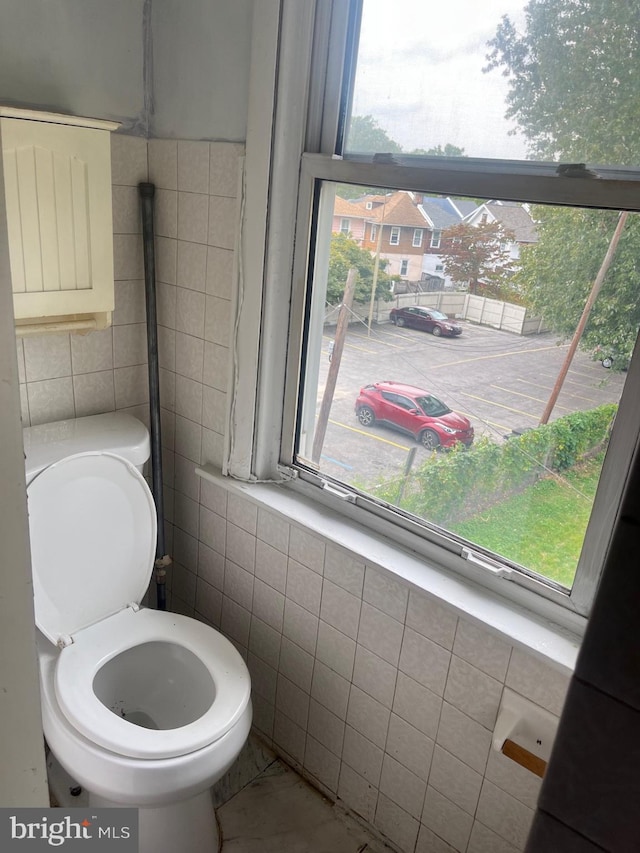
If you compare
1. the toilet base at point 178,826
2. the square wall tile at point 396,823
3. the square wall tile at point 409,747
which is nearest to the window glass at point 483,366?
the square wall tile at point 409,747

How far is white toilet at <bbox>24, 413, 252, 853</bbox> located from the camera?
126 centimetres

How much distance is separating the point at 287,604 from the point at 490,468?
2.19ft

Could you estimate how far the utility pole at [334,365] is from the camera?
1.45 m

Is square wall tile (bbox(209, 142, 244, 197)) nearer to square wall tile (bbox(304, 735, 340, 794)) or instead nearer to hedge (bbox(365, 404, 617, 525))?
hedge (bbox(365, 404, 617, 525))

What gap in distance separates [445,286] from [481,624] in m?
0.67

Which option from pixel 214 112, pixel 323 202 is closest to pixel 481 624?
pixel 323 202

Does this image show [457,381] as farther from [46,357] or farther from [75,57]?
[75,57]

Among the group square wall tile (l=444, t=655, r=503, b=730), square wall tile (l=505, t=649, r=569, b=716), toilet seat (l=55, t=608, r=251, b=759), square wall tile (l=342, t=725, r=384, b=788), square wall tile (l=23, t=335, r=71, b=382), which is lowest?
square wall tile (l=342, t=725, r=384, b=788)

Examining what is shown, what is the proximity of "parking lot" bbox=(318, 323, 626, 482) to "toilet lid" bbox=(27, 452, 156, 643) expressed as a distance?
0.51m

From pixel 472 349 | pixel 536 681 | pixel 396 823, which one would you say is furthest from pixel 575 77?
pixel 396 823

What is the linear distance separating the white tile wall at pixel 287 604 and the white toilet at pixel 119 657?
0.18 meters

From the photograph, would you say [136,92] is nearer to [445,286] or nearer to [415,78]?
[415,78]

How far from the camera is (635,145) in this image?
100 centimetres

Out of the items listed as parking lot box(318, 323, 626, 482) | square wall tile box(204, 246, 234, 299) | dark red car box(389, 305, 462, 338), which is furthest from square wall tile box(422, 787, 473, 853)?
square wall tile box(204, 246, 234, 299)
